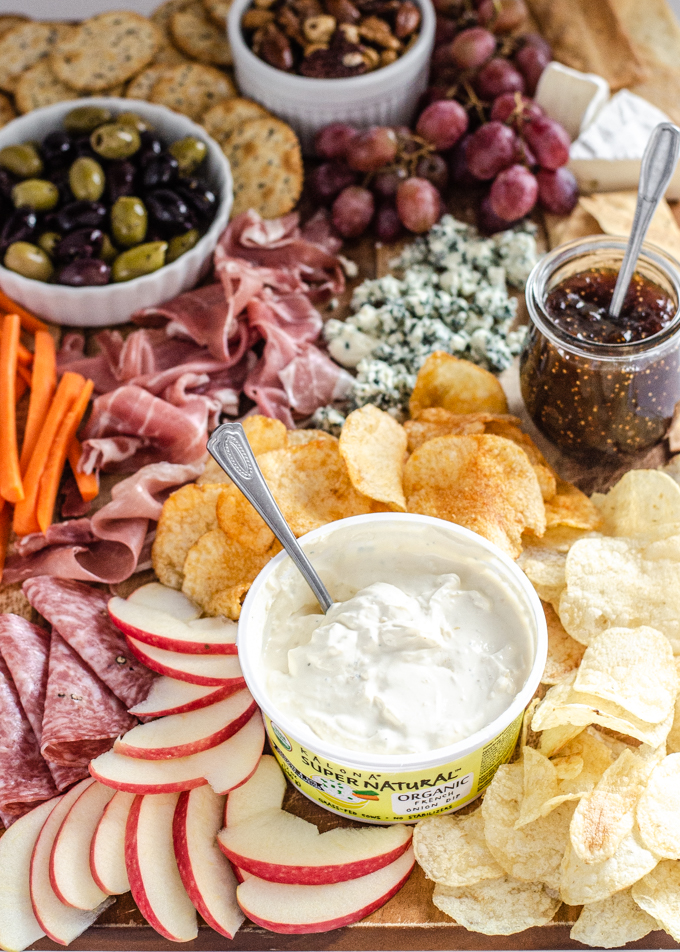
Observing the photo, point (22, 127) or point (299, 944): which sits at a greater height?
point (22, 127)

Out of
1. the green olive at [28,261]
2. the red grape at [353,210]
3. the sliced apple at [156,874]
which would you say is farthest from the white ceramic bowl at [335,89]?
the sliced apple at [156,874]

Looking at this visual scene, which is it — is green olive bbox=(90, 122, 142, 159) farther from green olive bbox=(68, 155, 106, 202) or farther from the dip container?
the dip container

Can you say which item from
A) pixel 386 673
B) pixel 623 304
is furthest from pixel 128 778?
pixel 623 304

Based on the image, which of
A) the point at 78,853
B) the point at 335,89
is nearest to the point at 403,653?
the point at 78,853

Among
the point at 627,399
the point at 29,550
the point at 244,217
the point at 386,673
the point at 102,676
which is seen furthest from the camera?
the point at 244,217

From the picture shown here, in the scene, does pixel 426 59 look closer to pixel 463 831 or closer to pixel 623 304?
pixel 623 304

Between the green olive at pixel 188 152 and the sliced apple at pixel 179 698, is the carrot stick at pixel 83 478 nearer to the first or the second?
the sliced apple at pixel 179 698

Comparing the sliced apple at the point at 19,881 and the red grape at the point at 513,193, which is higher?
the red grape at the point at 513,193
